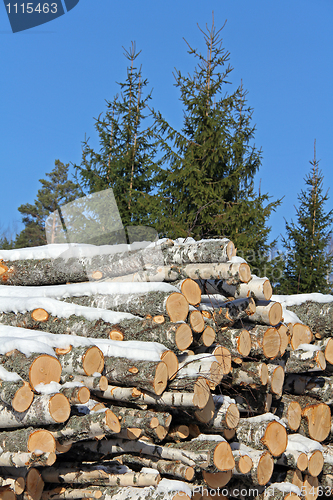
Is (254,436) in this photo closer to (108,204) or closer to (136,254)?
(136,254)

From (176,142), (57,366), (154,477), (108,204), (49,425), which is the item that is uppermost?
(176,142)

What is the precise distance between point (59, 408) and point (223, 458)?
1999mm

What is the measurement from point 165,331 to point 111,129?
41.6 ft

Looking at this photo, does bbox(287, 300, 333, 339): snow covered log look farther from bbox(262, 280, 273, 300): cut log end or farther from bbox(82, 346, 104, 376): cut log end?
bbox(82, 346, 104, 376): cut log end

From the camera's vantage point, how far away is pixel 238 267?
559 centimetres

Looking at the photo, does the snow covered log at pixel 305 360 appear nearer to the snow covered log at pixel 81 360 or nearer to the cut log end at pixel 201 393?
the cut log end at pixel 201 393

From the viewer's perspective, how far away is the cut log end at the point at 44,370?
13.5 ft

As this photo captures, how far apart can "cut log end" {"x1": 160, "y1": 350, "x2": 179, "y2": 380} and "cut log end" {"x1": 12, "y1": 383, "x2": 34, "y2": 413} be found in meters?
1.45

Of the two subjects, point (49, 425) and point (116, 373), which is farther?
point (116, 373)

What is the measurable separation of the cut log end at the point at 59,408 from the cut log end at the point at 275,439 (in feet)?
8.91

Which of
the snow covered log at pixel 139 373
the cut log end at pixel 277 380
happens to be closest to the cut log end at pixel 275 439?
the cut log end at pixel 277 380

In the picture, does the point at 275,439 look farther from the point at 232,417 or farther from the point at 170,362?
the point at 170,362

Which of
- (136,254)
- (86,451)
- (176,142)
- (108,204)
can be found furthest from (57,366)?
(176,142)

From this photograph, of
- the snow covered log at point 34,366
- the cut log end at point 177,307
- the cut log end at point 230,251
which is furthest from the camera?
the cut log end at point 230,251
